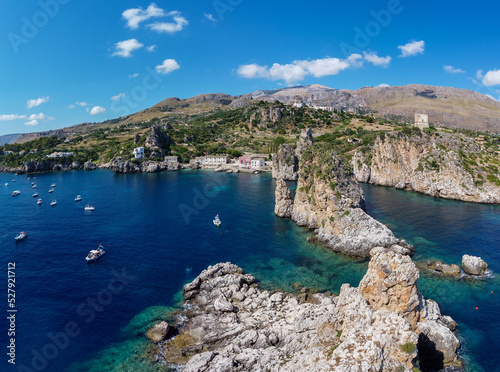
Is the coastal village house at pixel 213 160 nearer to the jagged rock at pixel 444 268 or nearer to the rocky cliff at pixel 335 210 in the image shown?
the rocky cliff at pixel 335 210

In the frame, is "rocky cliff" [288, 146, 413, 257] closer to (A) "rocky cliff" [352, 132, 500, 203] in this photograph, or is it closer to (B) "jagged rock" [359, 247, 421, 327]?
(B) "jagged rock" [359, 247, 421, 327]

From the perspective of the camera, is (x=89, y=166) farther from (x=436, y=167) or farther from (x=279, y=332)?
(x=279, y=332)

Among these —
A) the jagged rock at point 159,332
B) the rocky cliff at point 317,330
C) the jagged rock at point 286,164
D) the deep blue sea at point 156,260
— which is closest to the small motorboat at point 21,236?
the deep blue sea at point 156,260

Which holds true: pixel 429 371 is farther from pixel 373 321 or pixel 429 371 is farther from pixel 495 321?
pixel 495 321

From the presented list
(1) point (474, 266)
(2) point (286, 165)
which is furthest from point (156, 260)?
(2) point (286, 165)

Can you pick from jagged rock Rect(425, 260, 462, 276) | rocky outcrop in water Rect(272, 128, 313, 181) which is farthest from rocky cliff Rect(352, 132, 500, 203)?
jagged rock Rect(425, 260, 462, 276)
